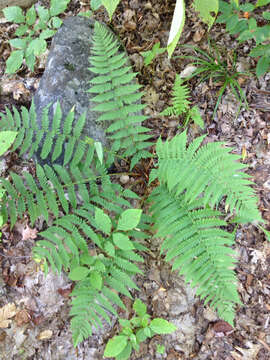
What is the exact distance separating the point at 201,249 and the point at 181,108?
1481 mm

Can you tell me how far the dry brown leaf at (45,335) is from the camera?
284 centimetres

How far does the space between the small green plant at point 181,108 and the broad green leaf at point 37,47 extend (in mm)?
1541

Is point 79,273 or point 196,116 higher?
point 196,116

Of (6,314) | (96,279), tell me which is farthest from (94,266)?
(6,314)

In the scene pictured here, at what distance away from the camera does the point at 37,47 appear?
10.7 feet

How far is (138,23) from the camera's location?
3.49m

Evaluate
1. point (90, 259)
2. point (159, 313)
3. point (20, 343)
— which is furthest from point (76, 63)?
point (20, 343)

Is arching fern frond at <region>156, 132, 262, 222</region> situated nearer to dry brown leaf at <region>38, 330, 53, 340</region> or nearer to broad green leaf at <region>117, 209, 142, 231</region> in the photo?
broad green leaf at <region>117, 209, 142, 231</region>

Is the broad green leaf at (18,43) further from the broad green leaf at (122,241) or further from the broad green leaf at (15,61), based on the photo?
the broad green leaf at (122,241)

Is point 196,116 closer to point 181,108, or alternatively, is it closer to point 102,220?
point 181,108

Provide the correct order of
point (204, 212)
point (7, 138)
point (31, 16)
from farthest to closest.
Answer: point (31, 16) → point (204, 212) → point (7, 138)

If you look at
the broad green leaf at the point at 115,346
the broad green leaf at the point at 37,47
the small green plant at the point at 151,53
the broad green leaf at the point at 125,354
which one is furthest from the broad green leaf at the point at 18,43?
the broad green leaf at the point at 125,354

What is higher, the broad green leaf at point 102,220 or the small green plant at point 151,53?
the small green plant at point 151,53

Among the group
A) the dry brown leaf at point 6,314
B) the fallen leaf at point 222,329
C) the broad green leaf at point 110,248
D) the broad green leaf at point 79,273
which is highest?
the broad green leaf at point 110,248
